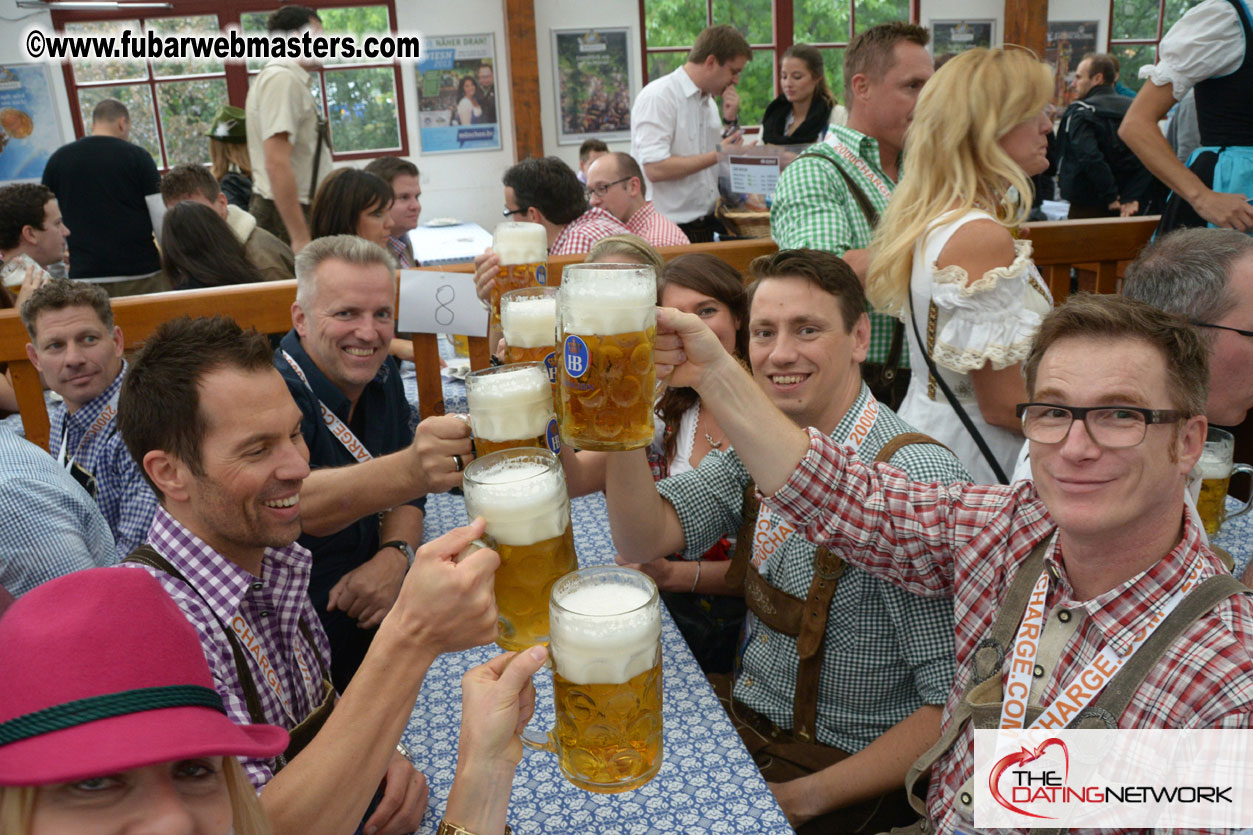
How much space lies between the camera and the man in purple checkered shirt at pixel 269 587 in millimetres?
1045

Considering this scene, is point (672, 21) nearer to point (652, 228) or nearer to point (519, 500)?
point (652, 228)

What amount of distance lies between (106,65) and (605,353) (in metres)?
9.63

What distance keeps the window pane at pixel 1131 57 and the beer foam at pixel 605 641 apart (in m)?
11.3

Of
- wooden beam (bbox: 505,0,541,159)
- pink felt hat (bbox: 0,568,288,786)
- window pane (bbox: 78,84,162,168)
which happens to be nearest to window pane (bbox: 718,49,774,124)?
wooden beam (bbox: 505,0,541,159)

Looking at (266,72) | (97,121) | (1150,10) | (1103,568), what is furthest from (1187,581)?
(1150,10)

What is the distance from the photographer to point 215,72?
884cm

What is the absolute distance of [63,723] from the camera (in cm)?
76

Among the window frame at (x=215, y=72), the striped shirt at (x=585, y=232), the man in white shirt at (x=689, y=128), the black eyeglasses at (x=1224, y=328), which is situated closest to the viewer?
the black eyeglasses at (x=1224, y=328)

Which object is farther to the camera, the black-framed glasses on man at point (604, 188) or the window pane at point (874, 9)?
the window pane at point (874, 9)

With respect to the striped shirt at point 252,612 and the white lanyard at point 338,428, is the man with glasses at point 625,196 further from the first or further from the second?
the striped shirt at point 252,612

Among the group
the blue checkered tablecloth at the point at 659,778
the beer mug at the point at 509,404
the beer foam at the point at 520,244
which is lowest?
the blue checkered tablecloth at the point at 659,778

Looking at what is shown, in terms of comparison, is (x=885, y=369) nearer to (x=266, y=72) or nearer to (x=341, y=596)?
(x=341, y=596)

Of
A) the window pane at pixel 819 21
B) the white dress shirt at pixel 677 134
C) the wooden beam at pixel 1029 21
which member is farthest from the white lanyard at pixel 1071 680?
the wooden beam at pixel 1029 21

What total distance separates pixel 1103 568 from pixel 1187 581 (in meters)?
0.10
